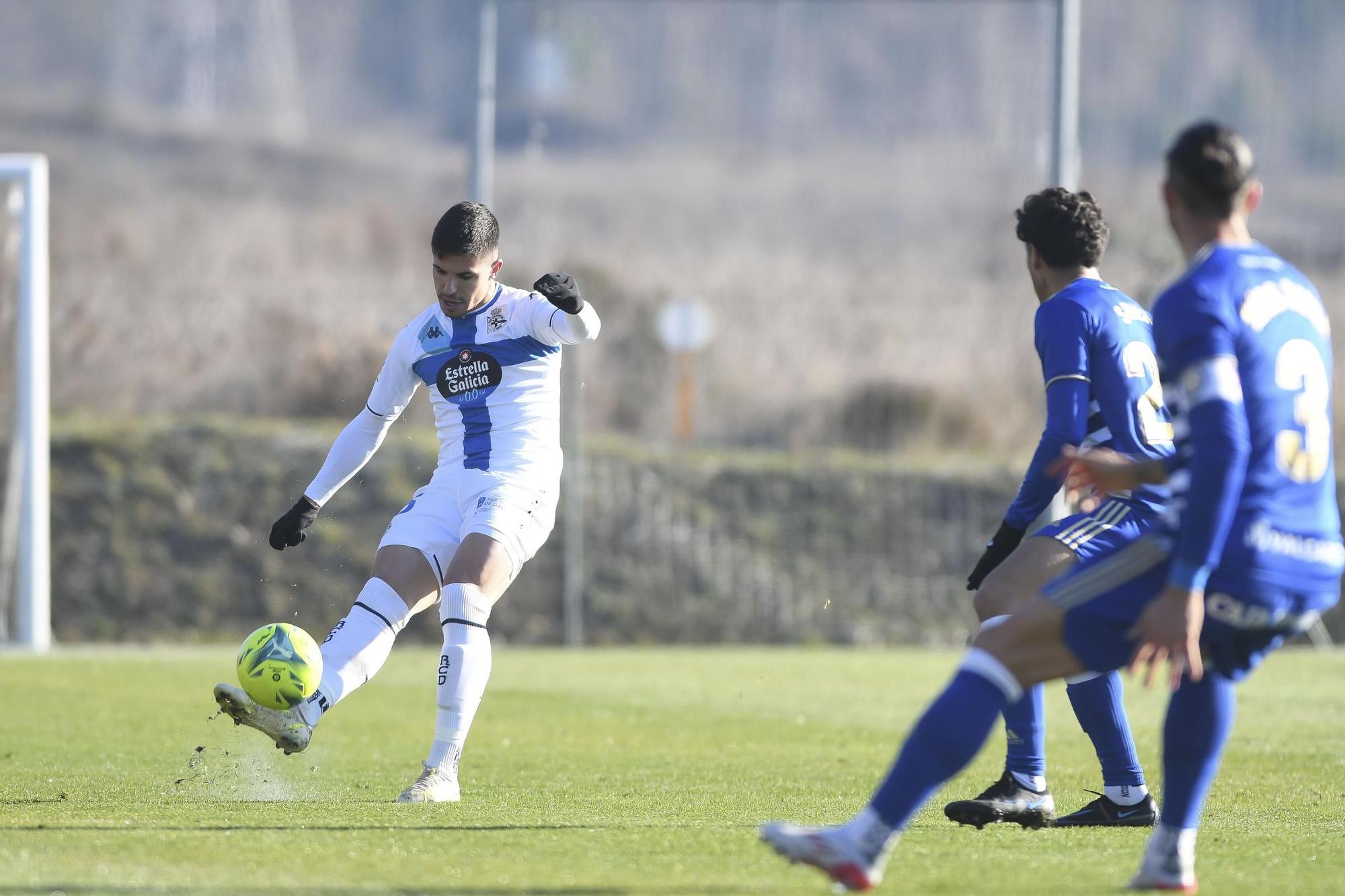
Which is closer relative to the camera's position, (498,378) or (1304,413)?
(1304,413)

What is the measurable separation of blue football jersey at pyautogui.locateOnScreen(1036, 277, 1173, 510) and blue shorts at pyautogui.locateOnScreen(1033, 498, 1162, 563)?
5 cm

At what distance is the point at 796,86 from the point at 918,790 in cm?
3398

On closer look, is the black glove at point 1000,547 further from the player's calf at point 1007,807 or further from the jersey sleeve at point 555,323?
the jersey sleeve at point 555,323

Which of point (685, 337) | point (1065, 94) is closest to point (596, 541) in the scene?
point (685, 337)

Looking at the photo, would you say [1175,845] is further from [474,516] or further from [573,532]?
[573,532]

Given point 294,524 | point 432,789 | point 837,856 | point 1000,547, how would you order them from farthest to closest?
point 294,524, point 432,789, point 1000,547, point 837,856

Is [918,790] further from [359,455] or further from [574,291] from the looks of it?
[359,455]

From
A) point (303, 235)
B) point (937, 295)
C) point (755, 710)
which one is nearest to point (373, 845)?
point (755, 710)

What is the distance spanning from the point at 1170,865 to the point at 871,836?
2.87 ft

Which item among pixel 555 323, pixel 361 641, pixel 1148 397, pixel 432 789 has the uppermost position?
pixel 555 323

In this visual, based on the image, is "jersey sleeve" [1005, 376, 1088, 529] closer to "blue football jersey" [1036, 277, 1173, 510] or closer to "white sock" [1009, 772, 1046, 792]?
"blue football jersey" [1036, 277, 1173, 510]

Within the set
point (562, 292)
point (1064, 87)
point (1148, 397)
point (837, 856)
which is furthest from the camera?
point (1064, 87)

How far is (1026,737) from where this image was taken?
6.64 meters

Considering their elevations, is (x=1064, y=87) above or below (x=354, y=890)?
above
